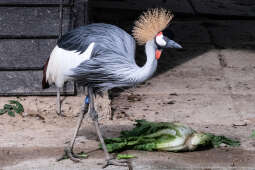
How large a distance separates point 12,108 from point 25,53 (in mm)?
670

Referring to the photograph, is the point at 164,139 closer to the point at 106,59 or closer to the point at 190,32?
the point at 106,59

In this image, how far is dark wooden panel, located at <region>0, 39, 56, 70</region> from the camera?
21.7 ft

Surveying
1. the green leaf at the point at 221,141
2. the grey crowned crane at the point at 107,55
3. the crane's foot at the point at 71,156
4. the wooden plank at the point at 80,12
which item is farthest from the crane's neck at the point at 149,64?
the wooden plank at the point at 80,12

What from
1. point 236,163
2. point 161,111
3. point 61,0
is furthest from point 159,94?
point 236,163

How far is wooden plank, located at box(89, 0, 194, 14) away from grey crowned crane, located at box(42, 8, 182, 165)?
493 centimetres

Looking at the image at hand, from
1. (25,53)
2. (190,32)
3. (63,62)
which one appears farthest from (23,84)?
(190,32)

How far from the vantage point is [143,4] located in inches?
404

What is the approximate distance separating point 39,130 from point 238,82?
106 inches

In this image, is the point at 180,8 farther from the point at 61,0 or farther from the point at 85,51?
the point at 85,51

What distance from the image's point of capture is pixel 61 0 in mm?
6477

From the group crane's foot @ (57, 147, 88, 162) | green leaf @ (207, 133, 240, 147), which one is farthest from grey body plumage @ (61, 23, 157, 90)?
green leaf @ (207, 133, 240, 147)

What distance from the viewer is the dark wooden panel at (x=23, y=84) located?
6621 millimetres

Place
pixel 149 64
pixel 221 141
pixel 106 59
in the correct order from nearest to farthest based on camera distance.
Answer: pixel 149 64, pixel 106 59, pixel 221 141

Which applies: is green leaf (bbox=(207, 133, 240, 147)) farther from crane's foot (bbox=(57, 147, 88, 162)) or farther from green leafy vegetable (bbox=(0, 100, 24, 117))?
green leafy vegetable (bbox=(0, 100, 24, 117))
